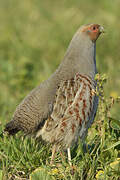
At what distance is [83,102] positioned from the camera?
3.77 metres

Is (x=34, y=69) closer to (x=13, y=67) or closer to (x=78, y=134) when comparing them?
(x=13, y=67)

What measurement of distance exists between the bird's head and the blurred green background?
1.42 meters

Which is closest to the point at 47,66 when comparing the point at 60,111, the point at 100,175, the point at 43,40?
the point at 43,40

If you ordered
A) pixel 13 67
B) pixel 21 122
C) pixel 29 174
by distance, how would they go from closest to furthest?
pixel 29 174
pixel 21 122
pixel 13 67

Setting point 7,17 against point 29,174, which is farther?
point 7,17

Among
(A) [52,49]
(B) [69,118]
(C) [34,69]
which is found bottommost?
(B) [69,118]

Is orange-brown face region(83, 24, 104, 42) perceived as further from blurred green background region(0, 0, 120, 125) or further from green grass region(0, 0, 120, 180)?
blurred green background region(0, 0, 120, 125)

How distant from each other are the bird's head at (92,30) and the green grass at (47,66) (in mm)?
168

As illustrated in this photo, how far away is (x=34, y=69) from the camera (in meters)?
7.17

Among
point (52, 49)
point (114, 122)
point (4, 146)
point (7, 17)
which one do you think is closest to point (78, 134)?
point (114, 122)

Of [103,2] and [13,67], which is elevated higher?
[103,2]

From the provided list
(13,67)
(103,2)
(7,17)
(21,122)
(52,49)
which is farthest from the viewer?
(7,17)

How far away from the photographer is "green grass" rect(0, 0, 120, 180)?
3.37 meters

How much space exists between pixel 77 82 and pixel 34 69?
11.2 ft
